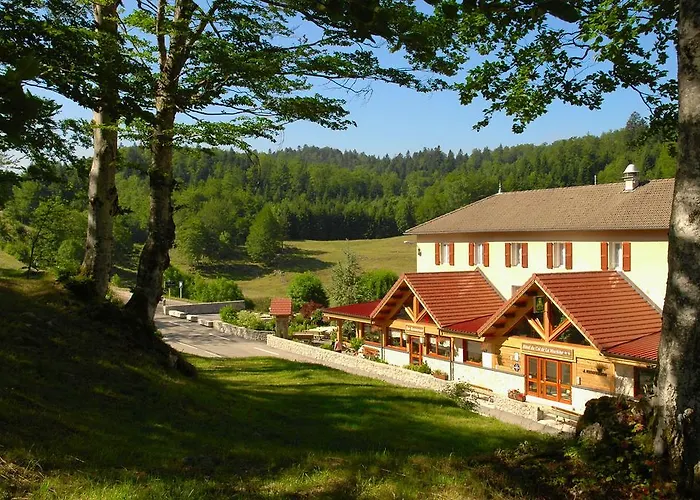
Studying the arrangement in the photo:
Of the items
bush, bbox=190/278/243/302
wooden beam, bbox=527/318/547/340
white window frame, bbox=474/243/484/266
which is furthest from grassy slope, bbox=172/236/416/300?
wooden beam, bbox=527/318/547/340

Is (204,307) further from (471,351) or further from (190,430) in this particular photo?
(190,430)

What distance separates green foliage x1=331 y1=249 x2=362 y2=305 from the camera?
4497 cm

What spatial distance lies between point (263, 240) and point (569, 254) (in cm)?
7949

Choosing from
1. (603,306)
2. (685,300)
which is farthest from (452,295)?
(685,300)

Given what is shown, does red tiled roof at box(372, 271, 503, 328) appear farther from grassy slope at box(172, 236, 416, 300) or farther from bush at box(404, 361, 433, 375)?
grassy slope at box(172, 236, 416, 300)

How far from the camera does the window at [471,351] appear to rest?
28.0 m

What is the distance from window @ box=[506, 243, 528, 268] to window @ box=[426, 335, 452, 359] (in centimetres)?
636

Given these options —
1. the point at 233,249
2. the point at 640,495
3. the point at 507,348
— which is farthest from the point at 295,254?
the point at 640,495

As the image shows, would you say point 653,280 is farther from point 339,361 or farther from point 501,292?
point 339,361

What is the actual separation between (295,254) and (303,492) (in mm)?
110056

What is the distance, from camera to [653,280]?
25.6 m

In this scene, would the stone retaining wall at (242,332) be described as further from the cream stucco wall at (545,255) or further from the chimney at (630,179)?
the chimney at (630,179)

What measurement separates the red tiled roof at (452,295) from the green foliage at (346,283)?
1291 centimetres

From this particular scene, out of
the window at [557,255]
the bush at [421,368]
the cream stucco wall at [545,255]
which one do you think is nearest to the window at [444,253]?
the cream stucco wall at [545,255]
